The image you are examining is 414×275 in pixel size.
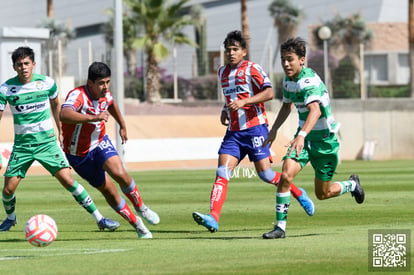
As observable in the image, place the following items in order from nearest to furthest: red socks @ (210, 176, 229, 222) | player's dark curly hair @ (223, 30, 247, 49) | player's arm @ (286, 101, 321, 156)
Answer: player's arm @ (286, 101, 321, 156), red socks @ (210, 176, 229, 222), player's dark curly hair @ (223, 30, 247, 49)

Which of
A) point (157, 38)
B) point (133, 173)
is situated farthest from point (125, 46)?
point (133, 173)

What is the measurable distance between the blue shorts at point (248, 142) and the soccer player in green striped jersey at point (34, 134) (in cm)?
173

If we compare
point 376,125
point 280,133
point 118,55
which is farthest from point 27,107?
point 376,125

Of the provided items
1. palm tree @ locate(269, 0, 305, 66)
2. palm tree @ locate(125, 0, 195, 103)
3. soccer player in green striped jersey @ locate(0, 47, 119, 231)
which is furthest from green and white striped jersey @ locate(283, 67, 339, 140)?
palm tree @ locate(269, 0, 305, 66)

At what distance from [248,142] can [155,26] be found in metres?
35.0

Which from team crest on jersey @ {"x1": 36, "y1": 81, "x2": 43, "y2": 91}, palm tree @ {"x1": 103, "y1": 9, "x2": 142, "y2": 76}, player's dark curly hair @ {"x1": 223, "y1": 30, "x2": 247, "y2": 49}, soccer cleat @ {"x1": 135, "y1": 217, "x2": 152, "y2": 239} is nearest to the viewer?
soccer cleat @ {"x1": 135, "y1": 217, "x2": 152, "y2": 239}

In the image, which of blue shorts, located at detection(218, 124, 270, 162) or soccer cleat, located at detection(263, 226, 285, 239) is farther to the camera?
blue shorts, located at detection(218, 124, 270, 162)

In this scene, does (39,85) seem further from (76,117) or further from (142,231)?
(142,231)

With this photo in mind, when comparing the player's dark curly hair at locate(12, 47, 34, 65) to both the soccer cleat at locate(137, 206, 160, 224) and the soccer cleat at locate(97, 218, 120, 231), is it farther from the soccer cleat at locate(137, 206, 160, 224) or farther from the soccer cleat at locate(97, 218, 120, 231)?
the soccer cleat at locate(137, 206, 160, 224)

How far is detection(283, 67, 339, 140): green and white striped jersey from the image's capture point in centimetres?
1147

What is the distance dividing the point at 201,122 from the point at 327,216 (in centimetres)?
2618

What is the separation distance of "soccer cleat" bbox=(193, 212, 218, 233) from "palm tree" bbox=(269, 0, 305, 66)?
176ft

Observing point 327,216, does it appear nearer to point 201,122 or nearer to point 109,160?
point 109,160

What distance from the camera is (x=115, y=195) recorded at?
481 inches
